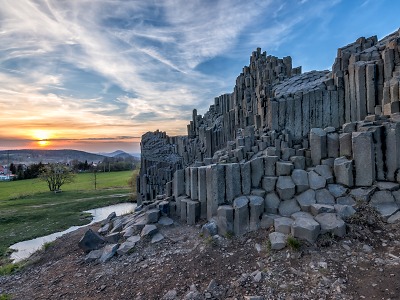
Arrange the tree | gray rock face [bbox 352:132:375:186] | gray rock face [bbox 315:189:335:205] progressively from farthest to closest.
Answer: the tree, gray rock face [bbox 315:189:335:205], gray rock face [bbox 352:132:375:186]

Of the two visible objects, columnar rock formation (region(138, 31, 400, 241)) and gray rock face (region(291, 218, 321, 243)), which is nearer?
gray rock face (region(291, 218, 321, 243))

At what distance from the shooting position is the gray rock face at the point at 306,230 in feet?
17.5

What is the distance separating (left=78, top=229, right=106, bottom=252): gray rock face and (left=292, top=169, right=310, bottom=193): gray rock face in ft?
22.2

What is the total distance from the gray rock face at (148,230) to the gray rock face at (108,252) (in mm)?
899

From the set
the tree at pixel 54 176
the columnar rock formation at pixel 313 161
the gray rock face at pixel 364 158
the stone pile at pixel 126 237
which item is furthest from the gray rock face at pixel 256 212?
the tree at pixel 54 176

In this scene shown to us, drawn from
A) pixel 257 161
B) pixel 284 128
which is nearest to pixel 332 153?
pixel 257 161

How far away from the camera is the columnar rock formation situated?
6367mm

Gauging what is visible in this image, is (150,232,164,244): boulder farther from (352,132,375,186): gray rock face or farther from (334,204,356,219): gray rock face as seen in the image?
(352,132,375,186): gray rock face

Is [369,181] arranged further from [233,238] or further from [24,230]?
[24,230]

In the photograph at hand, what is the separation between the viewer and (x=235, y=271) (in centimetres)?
521

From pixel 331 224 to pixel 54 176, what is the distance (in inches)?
1946

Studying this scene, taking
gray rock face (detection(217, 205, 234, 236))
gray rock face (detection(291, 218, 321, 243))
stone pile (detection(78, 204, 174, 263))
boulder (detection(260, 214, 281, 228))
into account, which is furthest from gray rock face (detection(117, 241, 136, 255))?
gray rock face (detection(291, 218, 321, 243))

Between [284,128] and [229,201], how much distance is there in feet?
14.7

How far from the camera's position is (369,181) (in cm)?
643
